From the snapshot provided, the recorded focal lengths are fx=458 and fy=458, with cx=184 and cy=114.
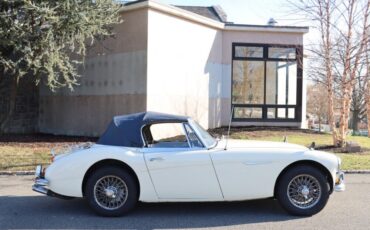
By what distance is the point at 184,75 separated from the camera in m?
18.2

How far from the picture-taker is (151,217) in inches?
255

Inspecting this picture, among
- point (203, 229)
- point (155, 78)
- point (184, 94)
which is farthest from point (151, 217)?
point (184, 94)

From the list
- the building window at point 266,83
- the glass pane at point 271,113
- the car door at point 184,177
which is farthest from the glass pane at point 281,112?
the car door at point 184,177

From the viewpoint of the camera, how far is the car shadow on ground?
6.09 m

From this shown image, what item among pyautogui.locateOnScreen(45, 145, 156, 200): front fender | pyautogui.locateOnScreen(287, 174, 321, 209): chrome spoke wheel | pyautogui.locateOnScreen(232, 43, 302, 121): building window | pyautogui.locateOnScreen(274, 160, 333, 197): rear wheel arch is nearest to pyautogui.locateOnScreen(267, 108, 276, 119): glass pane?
pyautogui.locateOnScreen(232, 43, 302, 121): building window

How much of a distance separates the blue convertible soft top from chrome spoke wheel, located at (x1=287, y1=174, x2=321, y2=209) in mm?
1849

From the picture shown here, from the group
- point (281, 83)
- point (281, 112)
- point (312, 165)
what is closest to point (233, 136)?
point (281, 112)

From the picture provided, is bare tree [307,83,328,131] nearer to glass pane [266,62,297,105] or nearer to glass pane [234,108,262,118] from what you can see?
glass pane [266,62,297,105]

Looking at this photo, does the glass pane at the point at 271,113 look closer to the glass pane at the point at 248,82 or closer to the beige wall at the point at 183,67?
the glass pane at the point at 248,82

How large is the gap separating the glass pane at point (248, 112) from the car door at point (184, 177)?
46.9 feet

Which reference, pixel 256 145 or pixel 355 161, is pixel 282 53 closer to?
pixel 355 161

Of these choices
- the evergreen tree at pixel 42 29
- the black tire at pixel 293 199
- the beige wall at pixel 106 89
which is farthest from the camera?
the beige wall at pixel 106 89

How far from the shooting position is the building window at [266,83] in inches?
814

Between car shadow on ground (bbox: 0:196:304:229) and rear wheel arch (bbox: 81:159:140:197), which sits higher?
rear wheel arch (bbox: 81:159:140:197)
